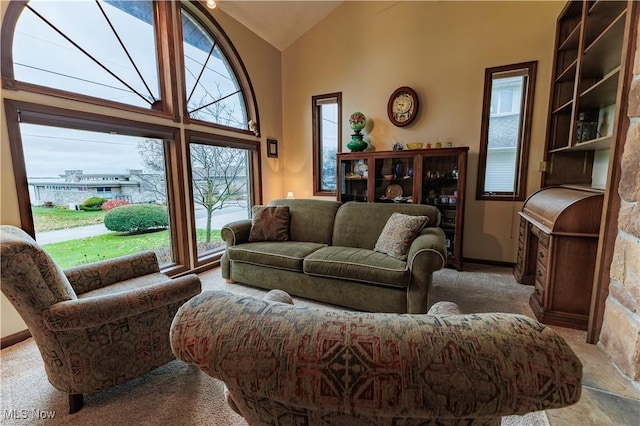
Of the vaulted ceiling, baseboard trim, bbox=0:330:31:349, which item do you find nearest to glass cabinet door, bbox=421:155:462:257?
the vaulted ceiling

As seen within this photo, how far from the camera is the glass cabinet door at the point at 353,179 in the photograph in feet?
13.3

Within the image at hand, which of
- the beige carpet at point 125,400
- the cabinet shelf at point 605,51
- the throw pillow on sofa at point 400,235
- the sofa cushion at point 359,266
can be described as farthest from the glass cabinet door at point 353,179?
the beige carpet at point 125,400

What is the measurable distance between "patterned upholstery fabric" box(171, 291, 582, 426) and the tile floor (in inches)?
54.1

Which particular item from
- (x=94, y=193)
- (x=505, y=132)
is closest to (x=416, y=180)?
(x=505, y=132)

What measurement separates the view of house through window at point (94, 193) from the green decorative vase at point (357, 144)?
243 cm

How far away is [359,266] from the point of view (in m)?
2.31

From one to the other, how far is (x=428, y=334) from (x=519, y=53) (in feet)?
13.4

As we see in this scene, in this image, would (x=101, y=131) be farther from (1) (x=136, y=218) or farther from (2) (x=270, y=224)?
(2) (x=270, y=224)

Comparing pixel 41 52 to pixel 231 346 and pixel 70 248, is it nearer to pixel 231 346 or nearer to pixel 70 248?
pixel 70 248

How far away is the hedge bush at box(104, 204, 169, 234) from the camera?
2748 mm

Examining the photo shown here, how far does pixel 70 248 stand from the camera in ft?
8.04

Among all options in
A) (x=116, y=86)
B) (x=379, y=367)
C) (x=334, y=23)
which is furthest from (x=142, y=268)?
(x=334, y=23)

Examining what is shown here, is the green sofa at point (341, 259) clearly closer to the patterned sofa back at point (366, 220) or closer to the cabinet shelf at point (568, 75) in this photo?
the patterned sofa back at point (366, 220)

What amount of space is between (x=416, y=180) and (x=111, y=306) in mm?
3317
